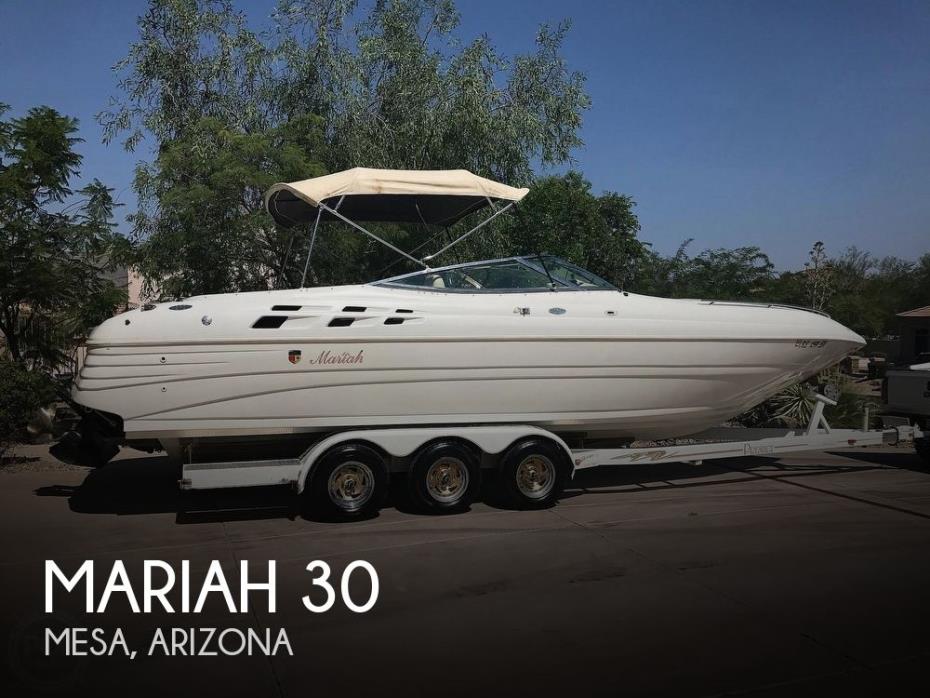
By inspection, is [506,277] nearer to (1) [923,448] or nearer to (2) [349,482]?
(2) [349,482]

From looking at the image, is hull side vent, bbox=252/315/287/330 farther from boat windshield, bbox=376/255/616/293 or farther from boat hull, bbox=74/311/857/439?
boat windshield, bbox=376/255/616/293

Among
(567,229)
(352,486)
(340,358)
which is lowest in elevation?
(352,486)

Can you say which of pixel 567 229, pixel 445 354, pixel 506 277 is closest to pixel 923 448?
pixel 506 277

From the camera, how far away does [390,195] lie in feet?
28.1

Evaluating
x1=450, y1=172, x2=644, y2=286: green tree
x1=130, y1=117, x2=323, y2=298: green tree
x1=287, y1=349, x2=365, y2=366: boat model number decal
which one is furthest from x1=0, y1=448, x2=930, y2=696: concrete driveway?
x1=450, y1=172, x2=644, y2=286: green tree

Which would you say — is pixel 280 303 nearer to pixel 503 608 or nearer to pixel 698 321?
pixel 503 608

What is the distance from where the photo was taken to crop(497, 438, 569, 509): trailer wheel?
7.48 meters

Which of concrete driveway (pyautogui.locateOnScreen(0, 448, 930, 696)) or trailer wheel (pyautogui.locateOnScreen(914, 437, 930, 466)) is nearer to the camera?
concrete driveway (pyautogui.locateOnScreen(0, 448, 930, 696))

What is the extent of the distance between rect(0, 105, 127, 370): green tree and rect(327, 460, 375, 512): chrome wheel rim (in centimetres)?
622

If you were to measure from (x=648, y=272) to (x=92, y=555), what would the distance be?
2053 cm

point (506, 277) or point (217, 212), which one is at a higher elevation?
point (217, 212)

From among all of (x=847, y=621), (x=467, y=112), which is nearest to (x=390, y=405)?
(x=847, y=621)

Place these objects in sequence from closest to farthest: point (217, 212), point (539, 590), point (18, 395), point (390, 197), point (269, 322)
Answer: point (539, 590) → point (269, 322) → point (390, 197) → point (18, 395) → point (217, 212)

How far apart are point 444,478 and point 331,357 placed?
155 cm
